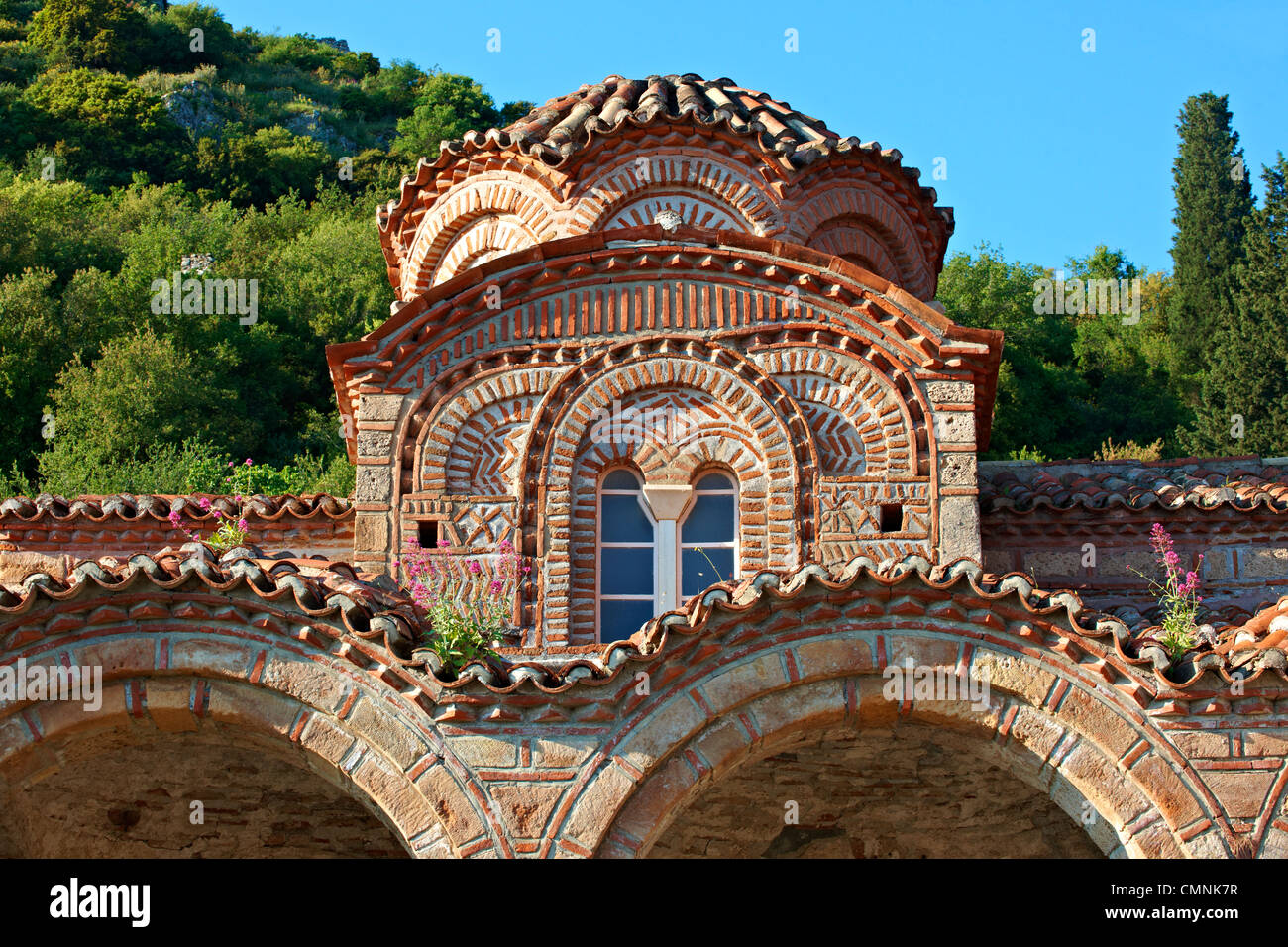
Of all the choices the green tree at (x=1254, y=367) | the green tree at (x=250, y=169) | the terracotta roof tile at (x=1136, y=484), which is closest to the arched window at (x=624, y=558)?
the terracotta roof tile at (x=1136, y=484)

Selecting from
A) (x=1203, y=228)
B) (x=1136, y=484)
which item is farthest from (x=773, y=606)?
(x=1203, y=228)

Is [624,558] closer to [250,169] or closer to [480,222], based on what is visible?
[480,222]

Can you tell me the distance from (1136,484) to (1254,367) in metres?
16.4

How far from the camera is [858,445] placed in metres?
10.4

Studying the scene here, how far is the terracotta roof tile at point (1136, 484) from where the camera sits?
10.8 m

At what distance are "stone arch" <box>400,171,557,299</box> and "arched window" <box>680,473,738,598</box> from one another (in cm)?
314

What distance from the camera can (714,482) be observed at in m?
10.5

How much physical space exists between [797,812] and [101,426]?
19.0m

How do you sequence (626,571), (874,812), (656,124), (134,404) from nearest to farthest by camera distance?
(874,812), (626,571), (656,124), (134,404)

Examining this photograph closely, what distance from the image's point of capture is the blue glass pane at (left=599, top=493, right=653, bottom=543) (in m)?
10.4

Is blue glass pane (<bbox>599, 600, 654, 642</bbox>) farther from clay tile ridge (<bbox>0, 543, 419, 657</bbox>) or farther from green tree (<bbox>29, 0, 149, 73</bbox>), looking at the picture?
green tree (<bbox>29, 0, 149, 73</bbox>)

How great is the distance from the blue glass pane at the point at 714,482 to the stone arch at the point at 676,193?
110 inches
